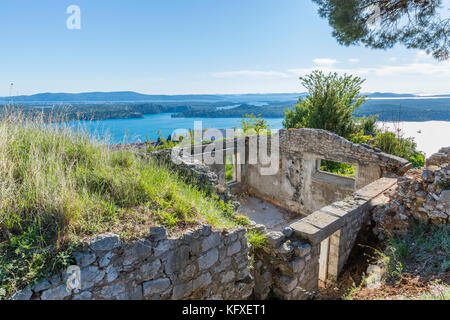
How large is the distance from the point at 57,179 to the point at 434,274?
463 centimetres

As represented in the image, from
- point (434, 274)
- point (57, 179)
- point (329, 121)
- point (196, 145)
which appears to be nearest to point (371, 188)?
point (434, 274)

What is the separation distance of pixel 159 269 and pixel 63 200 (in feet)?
3.62

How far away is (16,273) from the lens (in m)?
1.82

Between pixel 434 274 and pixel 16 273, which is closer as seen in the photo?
pixel 16 273

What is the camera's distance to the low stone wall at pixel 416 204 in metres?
4.16

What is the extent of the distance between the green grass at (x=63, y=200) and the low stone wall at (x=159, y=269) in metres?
0.13

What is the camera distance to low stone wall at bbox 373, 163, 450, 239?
416cm

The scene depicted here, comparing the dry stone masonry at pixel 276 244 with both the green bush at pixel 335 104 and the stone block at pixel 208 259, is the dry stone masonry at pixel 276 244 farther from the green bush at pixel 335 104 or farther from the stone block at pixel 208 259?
the green bush at pixel 335 104

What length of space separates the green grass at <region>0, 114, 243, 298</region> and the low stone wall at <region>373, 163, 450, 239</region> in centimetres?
348

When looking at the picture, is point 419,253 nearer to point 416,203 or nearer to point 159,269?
point 416,203

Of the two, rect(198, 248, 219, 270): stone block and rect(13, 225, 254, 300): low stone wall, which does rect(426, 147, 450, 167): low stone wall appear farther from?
rect(198, 248, 219, 270): stone block

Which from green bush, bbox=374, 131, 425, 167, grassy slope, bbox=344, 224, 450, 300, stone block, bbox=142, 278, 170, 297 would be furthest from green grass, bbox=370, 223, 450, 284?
green bush, bbox=374, 131, 425, 167

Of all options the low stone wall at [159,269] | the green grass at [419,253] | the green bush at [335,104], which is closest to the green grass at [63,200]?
the low stone wall at [159,269]

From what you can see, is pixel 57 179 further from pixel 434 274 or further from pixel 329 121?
pixel 329 121
